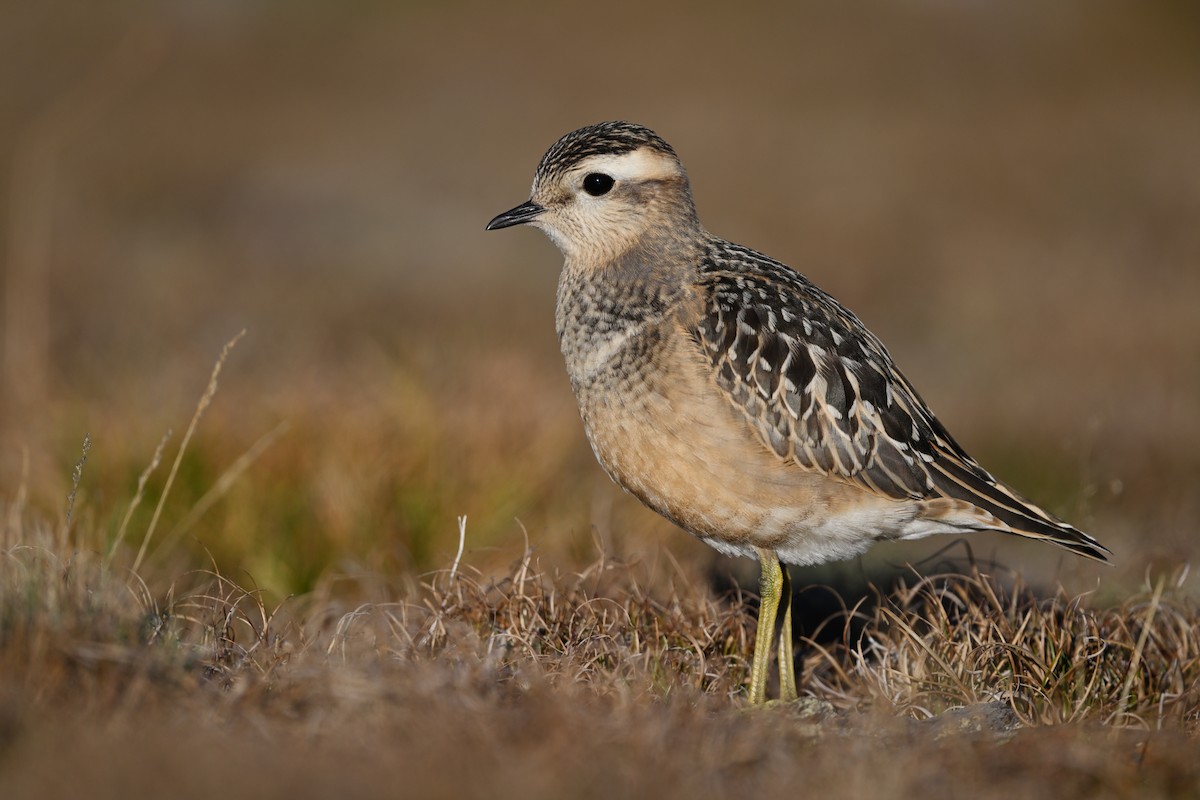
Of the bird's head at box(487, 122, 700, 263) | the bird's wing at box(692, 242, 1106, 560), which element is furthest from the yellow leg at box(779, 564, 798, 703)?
the bird's head at box(487, 122, 700, 263)

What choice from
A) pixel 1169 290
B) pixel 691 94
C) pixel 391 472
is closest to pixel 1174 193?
pixel 1169 290

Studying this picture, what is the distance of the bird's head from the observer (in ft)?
18.6

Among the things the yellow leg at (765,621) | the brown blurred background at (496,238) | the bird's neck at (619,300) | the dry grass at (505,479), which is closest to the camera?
the dry grass at (505,479)

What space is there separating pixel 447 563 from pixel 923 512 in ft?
8.64

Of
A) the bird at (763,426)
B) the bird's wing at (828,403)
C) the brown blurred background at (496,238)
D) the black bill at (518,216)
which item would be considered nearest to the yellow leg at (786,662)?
the bird at (763,426)

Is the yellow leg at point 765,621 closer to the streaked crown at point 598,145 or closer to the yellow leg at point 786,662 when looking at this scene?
the yellow leg at point 786,662

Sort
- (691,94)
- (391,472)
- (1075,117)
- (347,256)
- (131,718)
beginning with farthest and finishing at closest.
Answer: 1. (691,94)
2. (1075,117)
3. (347,256)
4. (391,472)
5. (131,718)

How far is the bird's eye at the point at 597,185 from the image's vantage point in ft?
18.7

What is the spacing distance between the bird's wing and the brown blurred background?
3.37 ft

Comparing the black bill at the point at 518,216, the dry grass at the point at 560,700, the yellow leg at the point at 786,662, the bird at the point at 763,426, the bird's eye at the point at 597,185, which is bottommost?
the yellow leg at the point at 786,662

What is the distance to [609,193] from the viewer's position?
18.7 ft

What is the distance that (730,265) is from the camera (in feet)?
18.2

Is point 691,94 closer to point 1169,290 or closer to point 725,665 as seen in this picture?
point 1169,290

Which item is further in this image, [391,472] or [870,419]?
[391,472]
